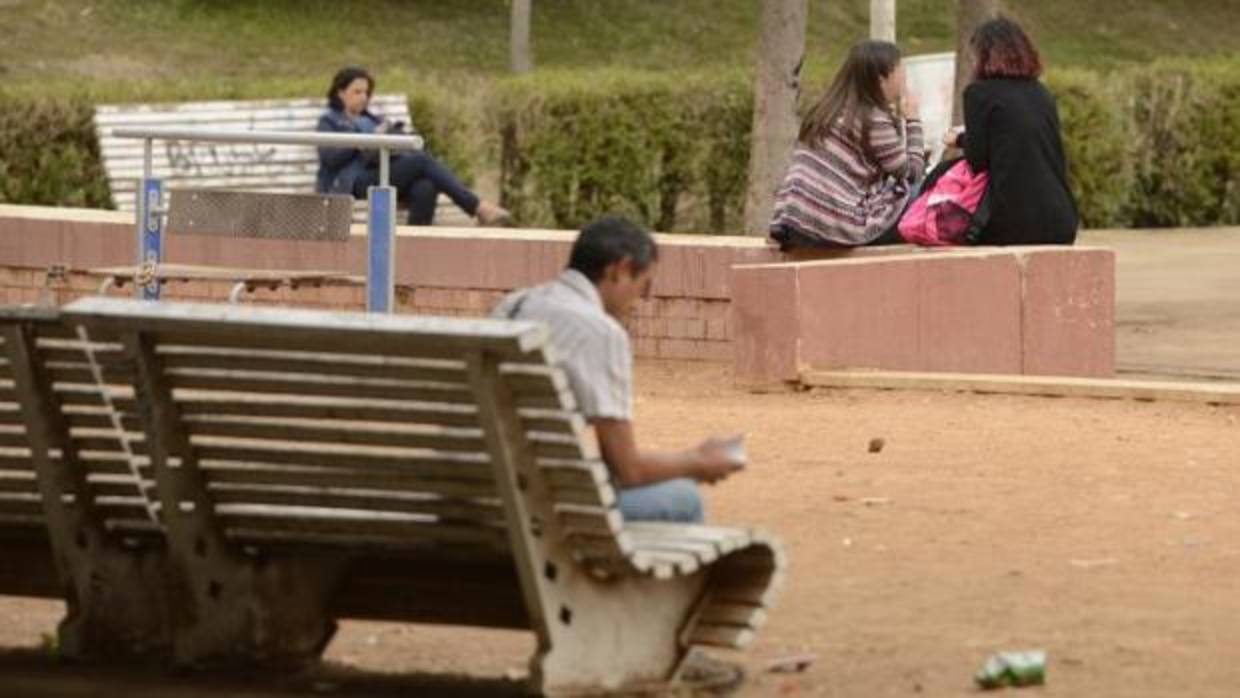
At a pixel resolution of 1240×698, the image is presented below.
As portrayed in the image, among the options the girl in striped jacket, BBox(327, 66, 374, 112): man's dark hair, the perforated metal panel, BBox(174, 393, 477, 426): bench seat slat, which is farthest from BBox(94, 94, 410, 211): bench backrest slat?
BBox(174, 393, 477, 426): bench seat slat

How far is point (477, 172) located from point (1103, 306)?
457 inches

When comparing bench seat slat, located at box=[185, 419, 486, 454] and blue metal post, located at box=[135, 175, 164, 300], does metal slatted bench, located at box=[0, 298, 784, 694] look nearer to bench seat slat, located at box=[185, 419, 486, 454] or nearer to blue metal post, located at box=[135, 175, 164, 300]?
bench seat slat, located at box=[185, 419, 486, 454]

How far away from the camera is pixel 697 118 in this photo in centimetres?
2503

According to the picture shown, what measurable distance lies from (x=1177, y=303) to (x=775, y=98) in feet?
13.7

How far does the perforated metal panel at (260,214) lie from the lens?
1384 centimetres

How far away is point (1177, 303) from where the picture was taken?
60.5ft

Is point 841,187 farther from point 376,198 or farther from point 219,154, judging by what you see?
point 219,154

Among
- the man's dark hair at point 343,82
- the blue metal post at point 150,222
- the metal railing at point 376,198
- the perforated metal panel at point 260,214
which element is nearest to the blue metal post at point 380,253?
the metal railing at point 376,198

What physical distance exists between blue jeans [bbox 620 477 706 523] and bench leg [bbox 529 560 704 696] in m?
0.14

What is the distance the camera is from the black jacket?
46.3ft

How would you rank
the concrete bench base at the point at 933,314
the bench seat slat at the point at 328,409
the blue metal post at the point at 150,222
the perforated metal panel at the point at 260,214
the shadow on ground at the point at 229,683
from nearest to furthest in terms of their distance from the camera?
the bench seat slat at the point at 328,409 < the shadow on ground at the point at 229,683 < the concrete bench base at the point at 933,314 < the perforated metal panel at the point at 260,214 < the blue metal post at the point at 150,222

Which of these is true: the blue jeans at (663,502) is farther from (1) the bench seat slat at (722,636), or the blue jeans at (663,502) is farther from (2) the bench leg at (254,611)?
(2) the bench leg at (254,611)

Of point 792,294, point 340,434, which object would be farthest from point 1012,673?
point 792,294

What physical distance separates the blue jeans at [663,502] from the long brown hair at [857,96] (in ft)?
23.5
